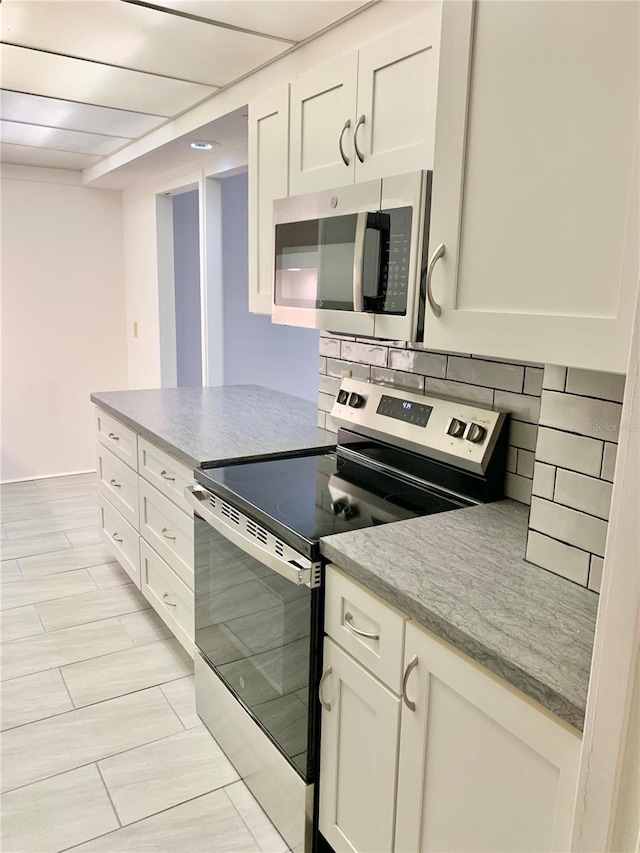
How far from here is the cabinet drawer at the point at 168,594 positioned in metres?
2.30

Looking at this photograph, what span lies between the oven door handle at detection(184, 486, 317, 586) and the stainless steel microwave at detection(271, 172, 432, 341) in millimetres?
596

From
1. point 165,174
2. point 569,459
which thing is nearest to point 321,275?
point 569,459

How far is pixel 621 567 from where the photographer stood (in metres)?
0.76

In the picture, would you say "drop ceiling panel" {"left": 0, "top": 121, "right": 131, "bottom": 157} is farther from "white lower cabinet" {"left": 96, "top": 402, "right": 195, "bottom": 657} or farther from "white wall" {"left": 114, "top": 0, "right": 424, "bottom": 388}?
"white lower cabinet" {"left": 96, "top": 402, "right": 195, "bottom": 657}

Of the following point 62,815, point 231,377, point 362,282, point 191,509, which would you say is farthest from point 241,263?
point 62,815

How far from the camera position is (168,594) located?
2.49m

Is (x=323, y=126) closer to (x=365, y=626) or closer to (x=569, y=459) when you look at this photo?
(x=569, y=459)

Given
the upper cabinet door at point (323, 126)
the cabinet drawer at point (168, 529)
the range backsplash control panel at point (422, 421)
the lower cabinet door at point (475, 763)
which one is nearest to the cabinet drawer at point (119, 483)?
the cabinet drawer at point (168, 529)

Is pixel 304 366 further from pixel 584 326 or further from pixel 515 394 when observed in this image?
pixel 584 326

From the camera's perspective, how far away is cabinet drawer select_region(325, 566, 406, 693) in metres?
1.27

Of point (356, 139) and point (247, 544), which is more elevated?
point (356, 139)

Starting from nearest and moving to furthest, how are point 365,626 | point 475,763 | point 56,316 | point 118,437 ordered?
point 475,763
point 365,626
point 118,437
point 56,316

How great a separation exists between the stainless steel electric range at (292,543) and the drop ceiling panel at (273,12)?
1140 millimetres

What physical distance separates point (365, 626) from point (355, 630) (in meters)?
0.04
